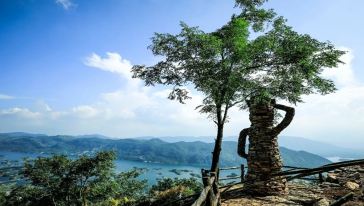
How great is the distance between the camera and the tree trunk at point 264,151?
13.2 metres

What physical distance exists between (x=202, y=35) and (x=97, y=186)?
30332mm

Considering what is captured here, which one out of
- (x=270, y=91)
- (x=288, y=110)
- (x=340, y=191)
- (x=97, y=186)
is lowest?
(x=97, y=186)

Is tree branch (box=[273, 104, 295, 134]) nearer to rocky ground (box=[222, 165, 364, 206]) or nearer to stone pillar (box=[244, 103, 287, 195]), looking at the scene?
stone pillar (box=[244, 103, 287, 195])

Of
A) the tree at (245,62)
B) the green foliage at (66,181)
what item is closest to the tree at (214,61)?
the tree at (245,62)

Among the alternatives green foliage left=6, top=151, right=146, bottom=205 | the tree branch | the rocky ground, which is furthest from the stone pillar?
green foliage left=6, top=151, right=146, bottom=205

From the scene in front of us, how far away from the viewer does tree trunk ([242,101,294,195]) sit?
520 inches

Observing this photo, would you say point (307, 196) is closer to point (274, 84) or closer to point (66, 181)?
point (274, 84)

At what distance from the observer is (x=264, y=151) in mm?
13414

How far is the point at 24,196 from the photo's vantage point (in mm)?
39375

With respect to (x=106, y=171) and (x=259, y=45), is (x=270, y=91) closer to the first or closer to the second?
(x=259, y=45)

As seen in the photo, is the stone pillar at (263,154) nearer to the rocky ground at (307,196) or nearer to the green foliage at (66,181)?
the rocky ground at (307,196)

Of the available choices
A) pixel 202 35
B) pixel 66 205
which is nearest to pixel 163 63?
pixel 202 35


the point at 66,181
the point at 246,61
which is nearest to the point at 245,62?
the point at 246,61

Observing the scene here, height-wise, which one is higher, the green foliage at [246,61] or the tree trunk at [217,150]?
the green foliage at [246,61]
